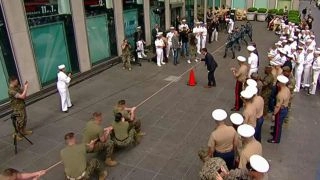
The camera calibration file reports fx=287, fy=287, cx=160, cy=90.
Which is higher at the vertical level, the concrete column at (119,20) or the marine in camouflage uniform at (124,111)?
the concrete column at (119,20)

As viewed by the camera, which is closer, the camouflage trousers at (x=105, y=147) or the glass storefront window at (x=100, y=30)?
the camouflage trousers at (x=105, y=147)

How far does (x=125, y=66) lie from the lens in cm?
1466

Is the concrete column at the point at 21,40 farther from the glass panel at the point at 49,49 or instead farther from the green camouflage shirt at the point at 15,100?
the green camouflage shirt at the point at 15,100

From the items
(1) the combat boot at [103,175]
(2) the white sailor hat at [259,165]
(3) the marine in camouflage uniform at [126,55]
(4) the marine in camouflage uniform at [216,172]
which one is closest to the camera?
(2) the white sailor hat at [259,165]

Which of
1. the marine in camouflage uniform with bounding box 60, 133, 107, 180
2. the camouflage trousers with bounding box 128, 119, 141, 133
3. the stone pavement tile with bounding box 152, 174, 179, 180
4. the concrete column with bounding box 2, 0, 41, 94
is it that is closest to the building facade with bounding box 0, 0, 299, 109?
the concrete column with bounding box 2, 0, 41, 94

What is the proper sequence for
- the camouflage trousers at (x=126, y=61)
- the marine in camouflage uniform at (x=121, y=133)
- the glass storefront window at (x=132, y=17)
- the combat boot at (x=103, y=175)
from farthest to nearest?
the glass storefront window at (x=132, y=17), the camouflage trousers at (x=126, y=61), the marine in camouflage uniform at (x=121, y=133), the combat boot at (x=103, y=175)

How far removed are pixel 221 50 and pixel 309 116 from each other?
9.91 m

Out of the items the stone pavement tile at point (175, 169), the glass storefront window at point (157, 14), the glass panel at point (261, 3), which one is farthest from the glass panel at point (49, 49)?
the glass panel at point (261, 3)

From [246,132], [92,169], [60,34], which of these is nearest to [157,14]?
[60,34]

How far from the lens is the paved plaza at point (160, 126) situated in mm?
6961

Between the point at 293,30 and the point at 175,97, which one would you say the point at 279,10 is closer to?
the point at 293,30

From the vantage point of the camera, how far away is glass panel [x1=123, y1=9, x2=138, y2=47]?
53.0ft

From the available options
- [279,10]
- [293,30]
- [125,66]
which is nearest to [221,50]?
[293,30]

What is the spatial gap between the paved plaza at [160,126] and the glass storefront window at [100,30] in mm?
1366
